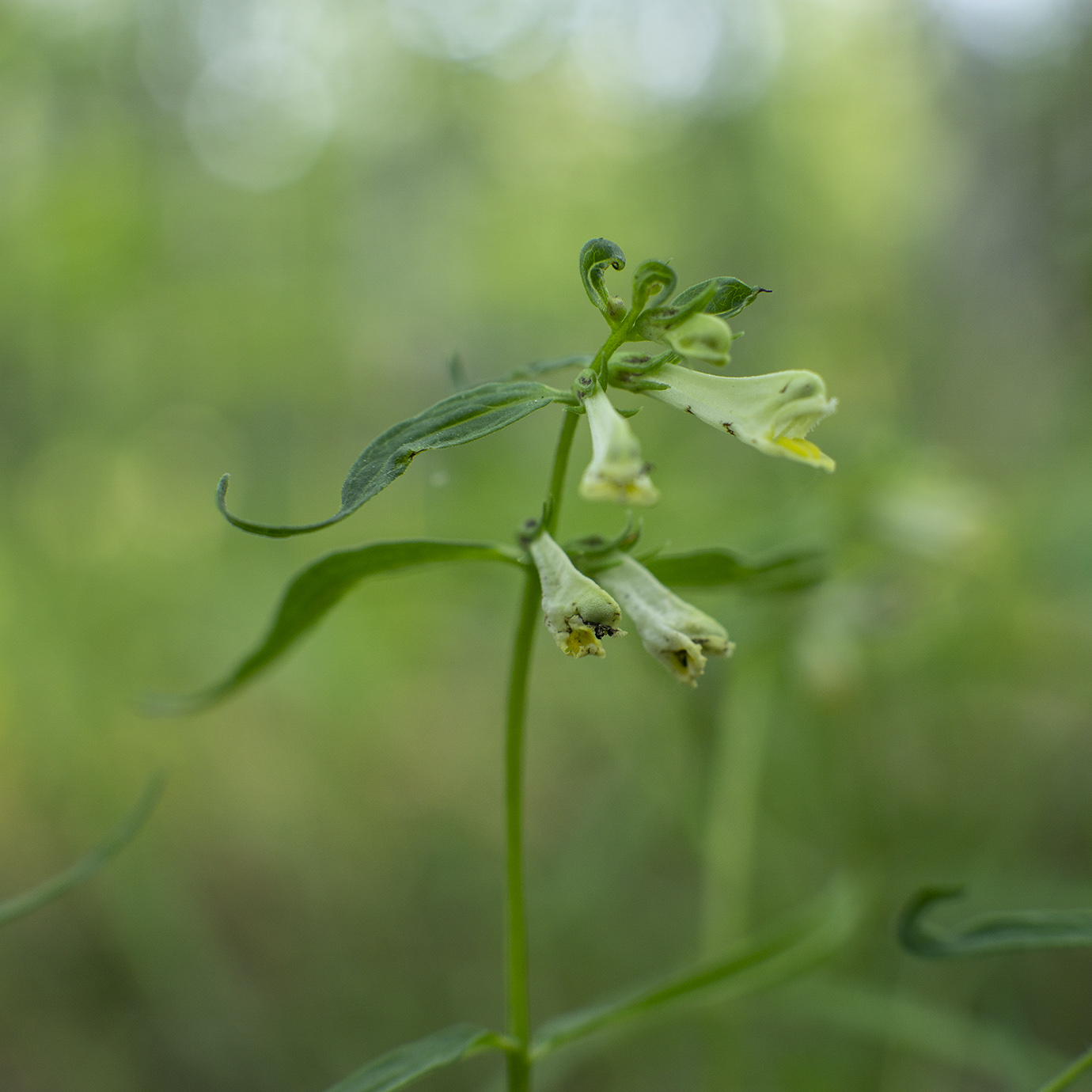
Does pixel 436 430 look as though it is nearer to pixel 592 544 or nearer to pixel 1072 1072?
pixel 592 544

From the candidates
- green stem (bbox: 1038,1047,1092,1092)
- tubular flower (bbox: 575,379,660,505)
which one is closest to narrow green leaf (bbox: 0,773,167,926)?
tubular flower (bbox: 575,379,660,505)

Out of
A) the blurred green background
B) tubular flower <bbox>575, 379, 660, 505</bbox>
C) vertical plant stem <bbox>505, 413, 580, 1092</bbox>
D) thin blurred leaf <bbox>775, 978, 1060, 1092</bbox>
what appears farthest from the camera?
the blurred green background

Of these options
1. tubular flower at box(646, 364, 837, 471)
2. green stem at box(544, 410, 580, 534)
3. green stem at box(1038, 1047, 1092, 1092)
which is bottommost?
green stem at box(1038, 1047, 1092, 1092)

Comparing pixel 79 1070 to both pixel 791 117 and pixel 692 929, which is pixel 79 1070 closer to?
pixel 692 929

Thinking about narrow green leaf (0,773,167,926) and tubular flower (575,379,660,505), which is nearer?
tubular flower (575,379,660,505)

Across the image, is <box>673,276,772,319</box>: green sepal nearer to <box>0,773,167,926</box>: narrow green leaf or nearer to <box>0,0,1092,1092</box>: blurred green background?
<box>0,0,1092,1092</box>: blurred green background

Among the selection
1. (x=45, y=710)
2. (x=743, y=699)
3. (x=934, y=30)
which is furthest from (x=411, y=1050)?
(x=934, y=30)
